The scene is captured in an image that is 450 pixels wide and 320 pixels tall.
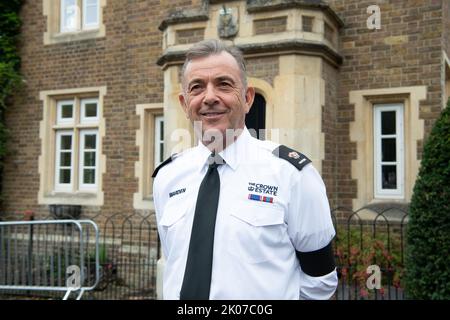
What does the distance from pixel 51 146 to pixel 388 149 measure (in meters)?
6.72

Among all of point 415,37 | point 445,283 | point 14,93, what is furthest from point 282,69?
point 14,93

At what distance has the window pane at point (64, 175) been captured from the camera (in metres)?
10.2

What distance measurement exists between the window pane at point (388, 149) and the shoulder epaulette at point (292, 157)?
6.09 meters

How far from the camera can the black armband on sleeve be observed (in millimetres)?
1886

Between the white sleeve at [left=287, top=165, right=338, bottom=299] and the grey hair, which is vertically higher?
the grey hair

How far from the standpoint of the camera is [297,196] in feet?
6.09

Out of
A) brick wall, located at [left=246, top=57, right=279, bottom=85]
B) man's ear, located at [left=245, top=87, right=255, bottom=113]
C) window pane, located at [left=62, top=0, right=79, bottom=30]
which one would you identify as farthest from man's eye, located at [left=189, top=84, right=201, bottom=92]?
window pane, located at [left=62, top=0, right=79, bottom=30]

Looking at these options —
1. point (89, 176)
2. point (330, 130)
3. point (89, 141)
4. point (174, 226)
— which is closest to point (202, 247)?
point (174, 226)

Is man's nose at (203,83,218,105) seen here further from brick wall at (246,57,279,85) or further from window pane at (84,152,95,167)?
window pane at (84,152,95,167)

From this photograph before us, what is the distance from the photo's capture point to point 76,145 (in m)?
10.0

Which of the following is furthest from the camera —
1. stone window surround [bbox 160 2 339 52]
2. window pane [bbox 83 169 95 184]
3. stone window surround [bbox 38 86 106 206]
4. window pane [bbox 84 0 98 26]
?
window pane [bbox 84 0 98 26]

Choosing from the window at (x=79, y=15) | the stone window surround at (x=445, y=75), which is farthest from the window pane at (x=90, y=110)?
the stone window surround at (x=445, y=75)
